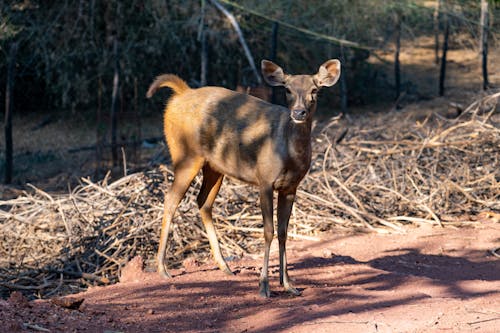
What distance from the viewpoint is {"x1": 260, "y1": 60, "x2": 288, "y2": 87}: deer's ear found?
7379 mm

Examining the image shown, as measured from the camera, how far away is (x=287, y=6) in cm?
1938

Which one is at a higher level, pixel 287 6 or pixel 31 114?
pixel 287 6

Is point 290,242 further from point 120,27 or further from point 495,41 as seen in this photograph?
point 495,41

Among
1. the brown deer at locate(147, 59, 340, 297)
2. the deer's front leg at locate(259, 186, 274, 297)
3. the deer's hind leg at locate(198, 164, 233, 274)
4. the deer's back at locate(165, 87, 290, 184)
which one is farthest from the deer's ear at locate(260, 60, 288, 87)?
the deer's hind leg at locate(198, 164, 233, 274)

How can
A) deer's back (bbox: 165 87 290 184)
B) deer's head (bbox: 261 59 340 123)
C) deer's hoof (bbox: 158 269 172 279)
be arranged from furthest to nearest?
deer's hoof (bbox: 158 269 172 279)
deer's back (bbox: 165 87 290 184)
deer's head (bbox: 261 59 340 123)

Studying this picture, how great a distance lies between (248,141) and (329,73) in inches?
40.0

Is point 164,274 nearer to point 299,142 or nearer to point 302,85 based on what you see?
point 299,142

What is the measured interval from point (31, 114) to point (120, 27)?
10.9 ft

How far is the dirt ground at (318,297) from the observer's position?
590 centimetres

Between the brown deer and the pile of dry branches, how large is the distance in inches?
52.6

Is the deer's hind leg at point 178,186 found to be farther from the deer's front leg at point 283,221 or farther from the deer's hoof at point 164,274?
the deer's front leg at point 283,221

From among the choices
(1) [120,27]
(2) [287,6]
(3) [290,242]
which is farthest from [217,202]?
(2) [287,6]

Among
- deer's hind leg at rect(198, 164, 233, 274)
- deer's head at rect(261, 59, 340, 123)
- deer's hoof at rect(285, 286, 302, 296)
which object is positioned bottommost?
deer's hoof at rect(285, 286, 302, 296)

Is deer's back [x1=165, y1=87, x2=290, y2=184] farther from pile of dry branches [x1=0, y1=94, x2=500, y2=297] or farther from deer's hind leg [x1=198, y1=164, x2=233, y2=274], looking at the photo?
pile of dry branches [x1=0, y1=94, x2=500, y2=297]
